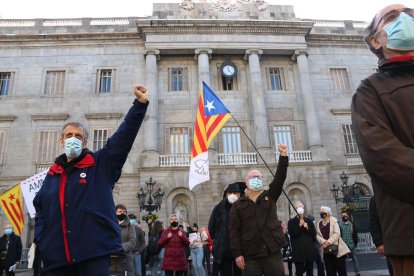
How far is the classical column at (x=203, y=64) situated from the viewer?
22828mm

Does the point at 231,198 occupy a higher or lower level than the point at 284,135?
lower

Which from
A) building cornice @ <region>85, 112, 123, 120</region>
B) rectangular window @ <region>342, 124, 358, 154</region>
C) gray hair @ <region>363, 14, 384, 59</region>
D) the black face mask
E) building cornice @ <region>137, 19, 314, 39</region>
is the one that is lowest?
the black face mask

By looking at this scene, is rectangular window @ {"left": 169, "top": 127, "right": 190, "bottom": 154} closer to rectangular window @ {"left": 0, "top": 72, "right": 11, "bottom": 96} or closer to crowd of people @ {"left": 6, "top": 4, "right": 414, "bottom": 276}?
Answer: rectangular window @ {"left": 0, "top": 72, "right": 11, "bottom": 96}

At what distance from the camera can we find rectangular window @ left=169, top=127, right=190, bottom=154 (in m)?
22.2

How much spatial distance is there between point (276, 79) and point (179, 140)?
8.64m

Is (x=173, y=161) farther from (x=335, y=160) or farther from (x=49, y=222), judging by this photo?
(x=49, y=222)

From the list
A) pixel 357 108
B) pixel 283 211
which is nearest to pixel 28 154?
pixel 283 211

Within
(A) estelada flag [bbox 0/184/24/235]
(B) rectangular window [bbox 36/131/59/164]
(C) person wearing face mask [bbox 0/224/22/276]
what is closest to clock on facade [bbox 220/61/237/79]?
(B) rectangular window [bbox 36/131/59/164]

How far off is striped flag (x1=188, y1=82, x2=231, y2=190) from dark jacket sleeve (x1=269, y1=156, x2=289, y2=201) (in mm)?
6440

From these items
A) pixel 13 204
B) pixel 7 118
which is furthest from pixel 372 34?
pixel 7 118

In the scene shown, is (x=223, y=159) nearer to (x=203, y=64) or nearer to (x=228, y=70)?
(x=228, y=70)

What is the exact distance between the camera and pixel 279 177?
5.25m

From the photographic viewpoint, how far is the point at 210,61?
24312 mm

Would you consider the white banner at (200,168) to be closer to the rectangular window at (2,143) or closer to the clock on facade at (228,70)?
the clock on facade at (228,70)
